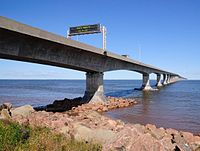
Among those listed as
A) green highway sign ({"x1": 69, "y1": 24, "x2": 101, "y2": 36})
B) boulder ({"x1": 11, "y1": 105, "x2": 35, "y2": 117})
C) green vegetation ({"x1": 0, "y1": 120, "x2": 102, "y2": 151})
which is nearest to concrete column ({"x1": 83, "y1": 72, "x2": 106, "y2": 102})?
green highway sign ({"x1": 69, "y1": 24, "x2": 101, "y2": 36})

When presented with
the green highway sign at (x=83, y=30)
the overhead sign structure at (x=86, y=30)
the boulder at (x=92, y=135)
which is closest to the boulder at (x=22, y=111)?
the boulder at (x=92, y=135)

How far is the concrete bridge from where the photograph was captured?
58.0 feet

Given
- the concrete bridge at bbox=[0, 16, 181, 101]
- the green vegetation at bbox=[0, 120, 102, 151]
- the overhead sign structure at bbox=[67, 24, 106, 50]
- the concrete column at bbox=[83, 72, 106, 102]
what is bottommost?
the green vegetation at bbox=[0, 120, 102, 151]

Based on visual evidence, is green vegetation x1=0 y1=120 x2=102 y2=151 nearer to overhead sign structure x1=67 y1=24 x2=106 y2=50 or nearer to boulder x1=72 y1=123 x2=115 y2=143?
boulder x1=72 y1=123 x2=115 y2=143

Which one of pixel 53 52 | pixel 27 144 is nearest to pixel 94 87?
pixel 53 52

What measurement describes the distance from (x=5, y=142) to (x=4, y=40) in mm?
11245

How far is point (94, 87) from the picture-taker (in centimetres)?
3256

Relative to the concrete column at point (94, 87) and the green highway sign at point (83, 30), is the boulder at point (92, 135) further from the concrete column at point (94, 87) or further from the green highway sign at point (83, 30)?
the green highway sign at point (83, 30)

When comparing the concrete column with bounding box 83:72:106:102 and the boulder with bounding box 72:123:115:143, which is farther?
the concrete column with bounding box 83:72:106:102

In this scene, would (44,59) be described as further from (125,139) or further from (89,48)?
(125,139)

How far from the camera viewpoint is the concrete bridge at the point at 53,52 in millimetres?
17688

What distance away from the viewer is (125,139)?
8.43 m

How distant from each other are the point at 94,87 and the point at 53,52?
10461mm

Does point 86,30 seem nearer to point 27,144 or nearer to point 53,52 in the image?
point 53,52
